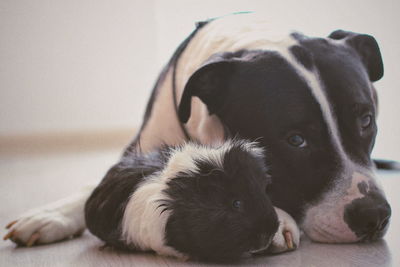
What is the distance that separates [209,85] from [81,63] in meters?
3.84

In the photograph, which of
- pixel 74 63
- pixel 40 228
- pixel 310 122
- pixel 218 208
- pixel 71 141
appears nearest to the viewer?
pixel 218 208

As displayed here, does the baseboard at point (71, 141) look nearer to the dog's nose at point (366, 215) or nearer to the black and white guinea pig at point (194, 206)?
the black and white guinea pig at point (194, 206)

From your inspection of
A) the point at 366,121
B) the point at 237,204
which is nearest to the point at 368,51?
the point at 366,121

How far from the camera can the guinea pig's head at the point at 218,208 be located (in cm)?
138

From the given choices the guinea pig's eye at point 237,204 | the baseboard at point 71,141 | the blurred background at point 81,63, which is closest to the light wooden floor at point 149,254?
the guinea pig's eye at point 237,204

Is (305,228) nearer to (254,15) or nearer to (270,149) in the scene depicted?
(270,149)

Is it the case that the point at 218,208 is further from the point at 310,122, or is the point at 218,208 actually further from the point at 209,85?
the point at 209,85

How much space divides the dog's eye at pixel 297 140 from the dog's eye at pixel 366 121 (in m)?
0.20

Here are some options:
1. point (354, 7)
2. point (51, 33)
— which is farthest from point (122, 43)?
point (354, 7)

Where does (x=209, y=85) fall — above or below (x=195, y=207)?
above

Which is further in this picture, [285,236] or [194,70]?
[194,70]

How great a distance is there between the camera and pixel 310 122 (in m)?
1.70

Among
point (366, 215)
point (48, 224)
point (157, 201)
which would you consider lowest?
point (48, 224)

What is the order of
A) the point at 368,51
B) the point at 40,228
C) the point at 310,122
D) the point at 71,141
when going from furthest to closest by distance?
1. the point at 71,141
2. the point at 368,51
3. the point at 40,228
4. the point at 310,122
